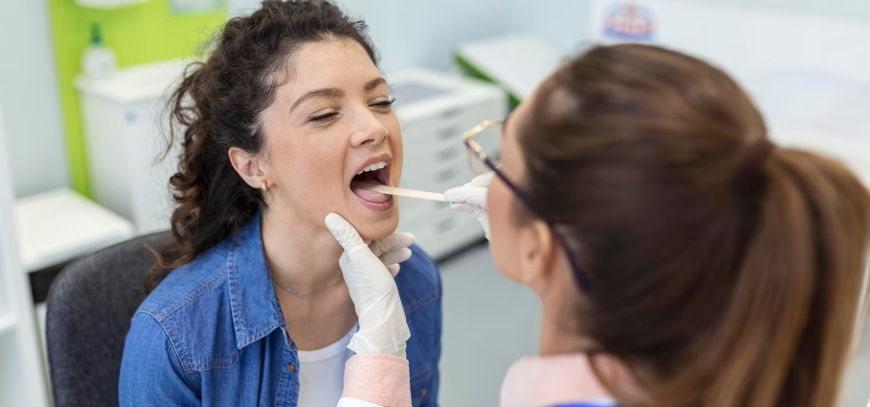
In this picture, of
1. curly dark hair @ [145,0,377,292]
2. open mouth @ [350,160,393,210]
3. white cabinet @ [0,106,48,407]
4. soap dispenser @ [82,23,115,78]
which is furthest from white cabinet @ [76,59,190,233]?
open mouth @ [350,160,393,210]

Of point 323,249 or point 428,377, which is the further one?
point 428,377

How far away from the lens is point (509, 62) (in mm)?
3607

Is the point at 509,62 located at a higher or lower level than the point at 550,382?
lower

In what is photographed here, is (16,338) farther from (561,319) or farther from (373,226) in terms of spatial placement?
(561,319)

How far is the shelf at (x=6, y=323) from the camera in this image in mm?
1700

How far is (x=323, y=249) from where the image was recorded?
49.3 inches

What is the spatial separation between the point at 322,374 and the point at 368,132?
16.2 inches

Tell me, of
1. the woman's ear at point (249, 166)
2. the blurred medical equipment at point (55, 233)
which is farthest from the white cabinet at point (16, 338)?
the woman's ear at point (249, 166)

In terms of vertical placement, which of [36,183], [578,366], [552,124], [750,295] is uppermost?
[552,124]

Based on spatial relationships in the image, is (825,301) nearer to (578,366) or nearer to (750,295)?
(750,295)

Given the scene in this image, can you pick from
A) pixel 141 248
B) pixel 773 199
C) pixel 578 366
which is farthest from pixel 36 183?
pixel 773 199

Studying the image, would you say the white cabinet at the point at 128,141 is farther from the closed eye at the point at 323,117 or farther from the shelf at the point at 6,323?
the closed eye at the point at 323,117

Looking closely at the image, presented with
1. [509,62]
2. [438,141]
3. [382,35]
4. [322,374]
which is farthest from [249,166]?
[509,62]

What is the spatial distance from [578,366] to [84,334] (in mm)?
879
